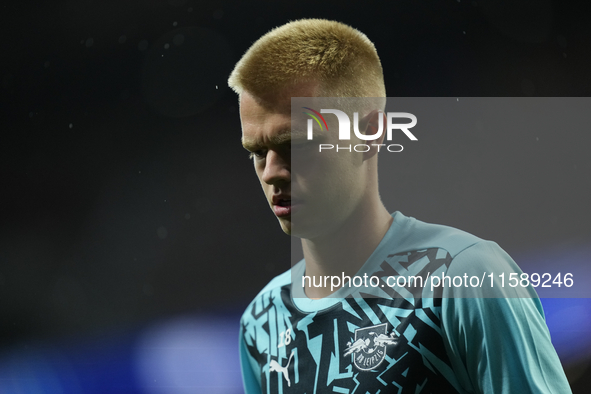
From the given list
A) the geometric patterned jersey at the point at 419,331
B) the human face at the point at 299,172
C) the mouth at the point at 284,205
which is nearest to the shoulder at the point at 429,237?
the geometric patterned jersey at the point at 419,331

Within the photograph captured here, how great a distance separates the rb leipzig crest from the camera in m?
1.12

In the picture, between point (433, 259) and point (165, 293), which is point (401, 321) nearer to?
point (433, 259)

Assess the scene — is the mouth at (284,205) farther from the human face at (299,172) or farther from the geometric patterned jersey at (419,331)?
the geometric patterned jersey at (419,331)

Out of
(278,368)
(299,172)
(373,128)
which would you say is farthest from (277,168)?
(278,368)

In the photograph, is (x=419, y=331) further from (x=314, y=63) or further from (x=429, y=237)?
(x=314, y=63)

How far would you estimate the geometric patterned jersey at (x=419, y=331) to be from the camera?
98cm

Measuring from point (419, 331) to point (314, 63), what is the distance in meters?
0.72

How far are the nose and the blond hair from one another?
177 millimetres

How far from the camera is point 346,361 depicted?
118 centimetres

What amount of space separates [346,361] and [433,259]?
341 mm

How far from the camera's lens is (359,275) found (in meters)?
1.27

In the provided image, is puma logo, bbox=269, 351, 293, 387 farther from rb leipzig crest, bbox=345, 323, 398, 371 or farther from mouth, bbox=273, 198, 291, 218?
mouth, bbox=273, 198, 291, 218

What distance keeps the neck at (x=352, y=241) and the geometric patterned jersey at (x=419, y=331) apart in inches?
1.2

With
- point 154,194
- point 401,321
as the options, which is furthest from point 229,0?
point 401,321
